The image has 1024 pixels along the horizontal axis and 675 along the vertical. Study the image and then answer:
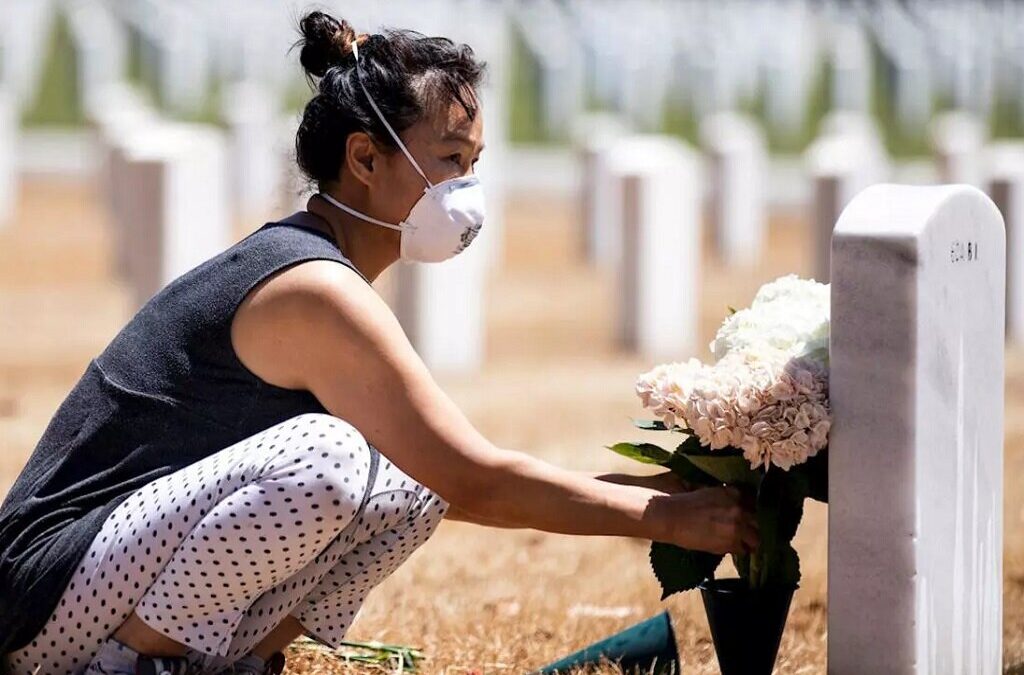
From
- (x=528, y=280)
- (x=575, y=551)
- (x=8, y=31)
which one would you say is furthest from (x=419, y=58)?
(x=8, y=31)

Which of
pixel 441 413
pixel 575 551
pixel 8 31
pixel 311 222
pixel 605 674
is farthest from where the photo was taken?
pixel 8 31

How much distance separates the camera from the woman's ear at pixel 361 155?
3322mm

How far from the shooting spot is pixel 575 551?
5414 millimetres

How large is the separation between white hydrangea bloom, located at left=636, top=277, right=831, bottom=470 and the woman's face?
1.83 ft

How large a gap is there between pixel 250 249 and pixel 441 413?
1.64ft

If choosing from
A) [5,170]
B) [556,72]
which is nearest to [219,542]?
[5,170]

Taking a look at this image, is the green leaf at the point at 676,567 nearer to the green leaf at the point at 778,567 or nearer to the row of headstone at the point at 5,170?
the green leaf at the point at 778,567

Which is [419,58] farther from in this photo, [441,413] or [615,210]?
[615,210]

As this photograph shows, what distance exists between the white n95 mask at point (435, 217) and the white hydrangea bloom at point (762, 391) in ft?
1.55

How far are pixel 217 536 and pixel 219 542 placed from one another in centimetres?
1

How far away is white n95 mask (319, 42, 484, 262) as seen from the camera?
3387 mm

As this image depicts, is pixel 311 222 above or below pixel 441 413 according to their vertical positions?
above

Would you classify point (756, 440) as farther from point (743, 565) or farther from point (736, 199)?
point (736, 199)

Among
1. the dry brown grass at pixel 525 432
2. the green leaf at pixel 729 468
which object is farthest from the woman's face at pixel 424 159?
the dry brown grass at pixel 525 432
